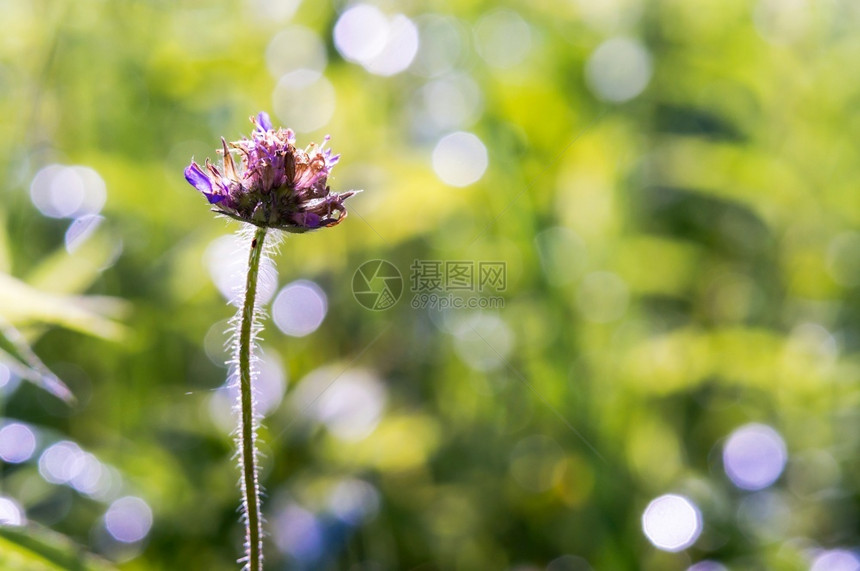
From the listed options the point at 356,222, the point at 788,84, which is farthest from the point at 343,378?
the point at 788,84

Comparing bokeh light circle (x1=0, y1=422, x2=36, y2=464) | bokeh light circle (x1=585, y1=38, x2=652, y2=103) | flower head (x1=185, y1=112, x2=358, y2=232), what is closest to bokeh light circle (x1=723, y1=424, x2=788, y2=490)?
bokeh light circle (x1=585, y1=38, x2=652, y2=103)

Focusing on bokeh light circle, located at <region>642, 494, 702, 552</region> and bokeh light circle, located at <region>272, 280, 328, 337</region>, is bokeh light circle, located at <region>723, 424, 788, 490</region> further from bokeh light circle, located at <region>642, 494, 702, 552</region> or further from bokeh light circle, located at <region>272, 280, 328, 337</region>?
bokeh light circle, located at <region>272, 280, 328, 337</region>

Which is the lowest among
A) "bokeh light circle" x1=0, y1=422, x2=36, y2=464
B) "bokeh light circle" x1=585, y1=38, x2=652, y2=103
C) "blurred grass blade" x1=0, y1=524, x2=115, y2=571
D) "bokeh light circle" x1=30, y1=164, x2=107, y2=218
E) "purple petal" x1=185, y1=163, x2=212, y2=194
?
"blurred grass blade" x1=0, y1=524, x2=115, y2=571

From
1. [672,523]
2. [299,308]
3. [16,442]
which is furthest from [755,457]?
[16,442]

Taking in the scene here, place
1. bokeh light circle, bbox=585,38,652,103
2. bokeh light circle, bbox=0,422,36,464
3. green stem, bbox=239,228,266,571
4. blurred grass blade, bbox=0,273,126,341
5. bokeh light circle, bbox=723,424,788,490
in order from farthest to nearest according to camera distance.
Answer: bokeh light circle, bbox=585,38,652,103, bokeh light circle, bbox=723,424,788,490, bokeh light circle, bbox=0,422,36,464, blurred grass blade, bbox=0,273,126,341, green stem, bbox=239,228,266,571

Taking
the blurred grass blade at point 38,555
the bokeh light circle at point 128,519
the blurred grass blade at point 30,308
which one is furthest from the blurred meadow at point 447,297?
the blurred grass blade at point 38,555

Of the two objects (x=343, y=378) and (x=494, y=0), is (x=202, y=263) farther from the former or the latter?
(x=494, y=0)
